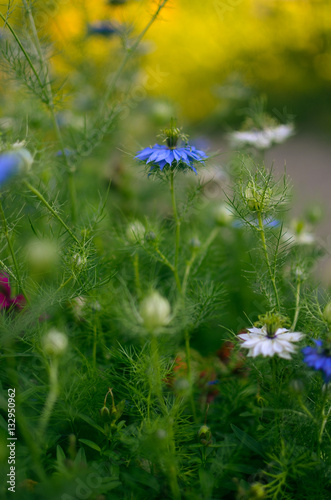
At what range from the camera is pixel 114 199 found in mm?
1183

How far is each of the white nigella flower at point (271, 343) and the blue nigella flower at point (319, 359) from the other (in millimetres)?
20

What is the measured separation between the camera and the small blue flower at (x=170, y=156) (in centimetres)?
58

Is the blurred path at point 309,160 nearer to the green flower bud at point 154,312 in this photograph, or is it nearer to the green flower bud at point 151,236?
the green flower bud at point 151,236

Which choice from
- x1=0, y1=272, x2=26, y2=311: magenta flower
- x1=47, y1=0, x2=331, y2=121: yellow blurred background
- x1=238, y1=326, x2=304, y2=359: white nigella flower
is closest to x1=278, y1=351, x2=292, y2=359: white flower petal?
x1=238, y1=326, x2=304, y2=359: white nigella flower

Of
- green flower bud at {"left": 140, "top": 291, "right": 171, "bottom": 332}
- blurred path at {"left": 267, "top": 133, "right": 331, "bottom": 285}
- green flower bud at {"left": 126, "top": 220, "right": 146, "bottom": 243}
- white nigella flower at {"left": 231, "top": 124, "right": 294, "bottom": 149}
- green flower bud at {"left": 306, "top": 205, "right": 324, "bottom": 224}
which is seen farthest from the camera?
blurred path at {"left": 267, "top": 133, "right": 331, "bottom": 285}

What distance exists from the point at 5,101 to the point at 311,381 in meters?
0.98

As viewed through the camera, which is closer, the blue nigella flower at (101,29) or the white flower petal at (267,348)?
the white flower petal at (267,348)

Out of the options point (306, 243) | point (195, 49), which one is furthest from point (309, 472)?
point (195, 49)

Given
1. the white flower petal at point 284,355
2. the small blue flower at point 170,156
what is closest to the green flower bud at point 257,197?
the small blue flower at point 170,156

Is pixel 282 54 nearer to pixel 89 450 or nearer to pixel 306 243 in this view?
pixel 306 243

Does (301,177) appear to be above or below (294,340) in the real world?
above

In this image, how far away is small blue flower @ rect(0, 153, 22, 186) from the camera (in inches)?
17.4

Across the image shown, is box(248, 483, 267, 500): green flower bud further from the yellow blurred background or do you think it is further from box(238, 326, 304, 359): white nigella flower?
the yellow blurred background

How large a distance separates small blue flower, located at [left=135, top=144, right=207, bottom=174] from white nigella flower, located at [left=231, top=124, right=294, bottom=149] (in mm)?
328
